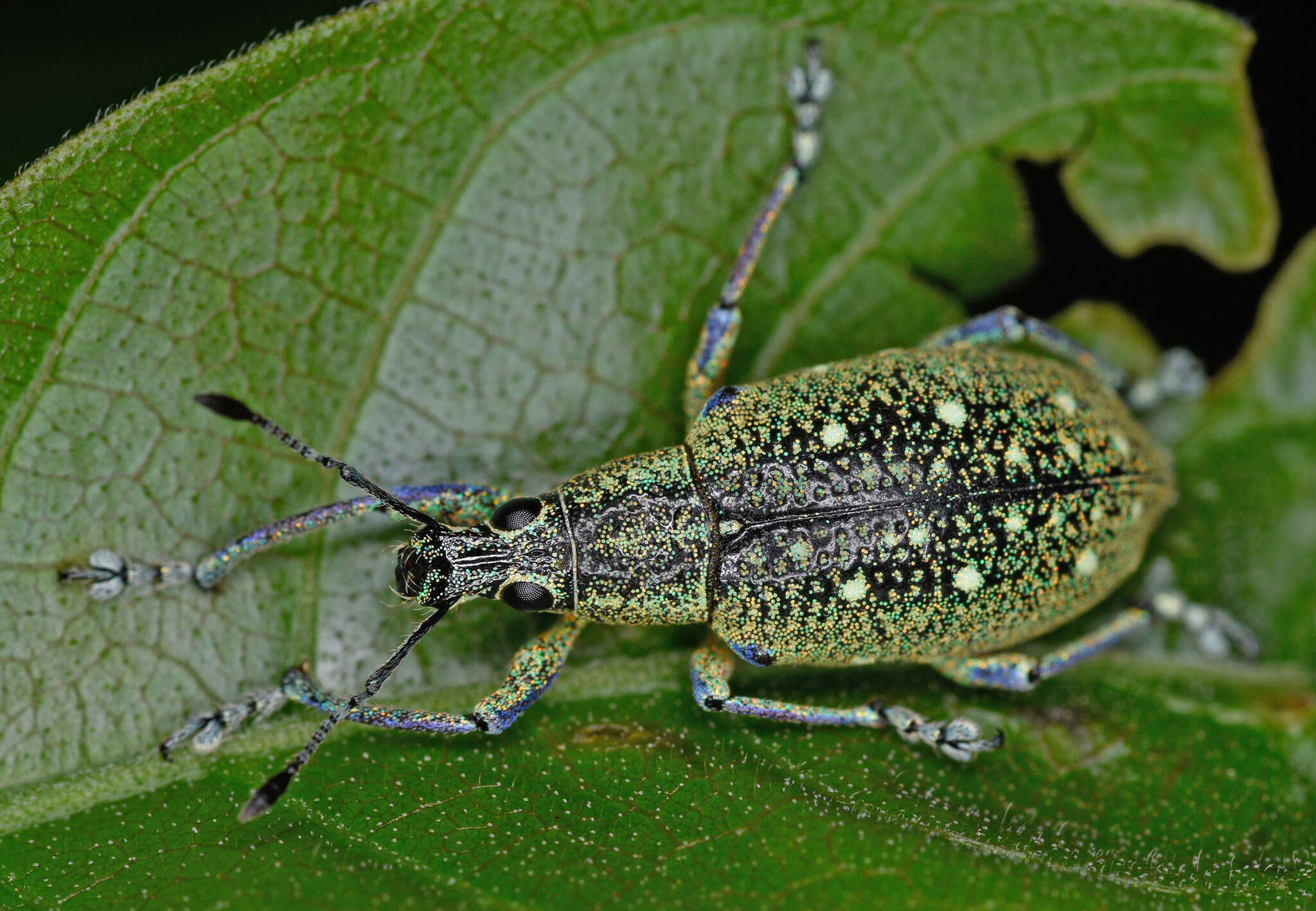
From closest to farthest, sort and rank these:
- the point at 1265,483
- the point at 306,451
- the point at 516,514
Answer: the point at 306,451 → the point at 516,514 → the point at 1265,483

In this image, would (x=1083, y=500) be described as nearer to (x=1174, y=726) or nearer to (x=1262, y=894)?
(x=1174, y=726)

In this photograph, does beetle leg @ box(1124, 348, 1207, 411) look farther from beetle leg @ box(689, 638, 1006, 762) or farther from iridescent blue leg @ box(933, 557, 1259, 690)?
beetle leg @ box(689, 638, 1006, 762)

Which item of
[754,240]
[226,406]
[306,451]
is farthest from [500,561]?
[754,240]

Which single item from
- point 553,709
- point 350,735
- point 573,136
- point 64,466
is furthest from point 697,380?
point 64,466

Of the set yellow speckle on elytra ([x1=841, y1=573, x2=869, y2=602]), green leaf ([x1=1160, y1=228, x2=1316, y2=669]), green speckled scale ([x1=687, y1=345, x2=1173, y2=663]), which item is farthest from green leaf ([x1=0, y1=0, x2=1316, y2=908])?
yellow speckle on elytra ([x1=841, y1=573, x2=869, y2=602])

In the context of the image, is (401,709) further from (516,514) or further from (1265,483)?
(1265,483)

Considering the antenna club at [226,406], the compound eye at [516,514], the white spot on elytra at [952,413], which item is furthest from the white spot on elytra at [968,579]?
the antenna club at [226,406]

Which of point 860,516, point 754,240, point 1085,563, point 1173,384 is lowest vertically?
point 1085,563
